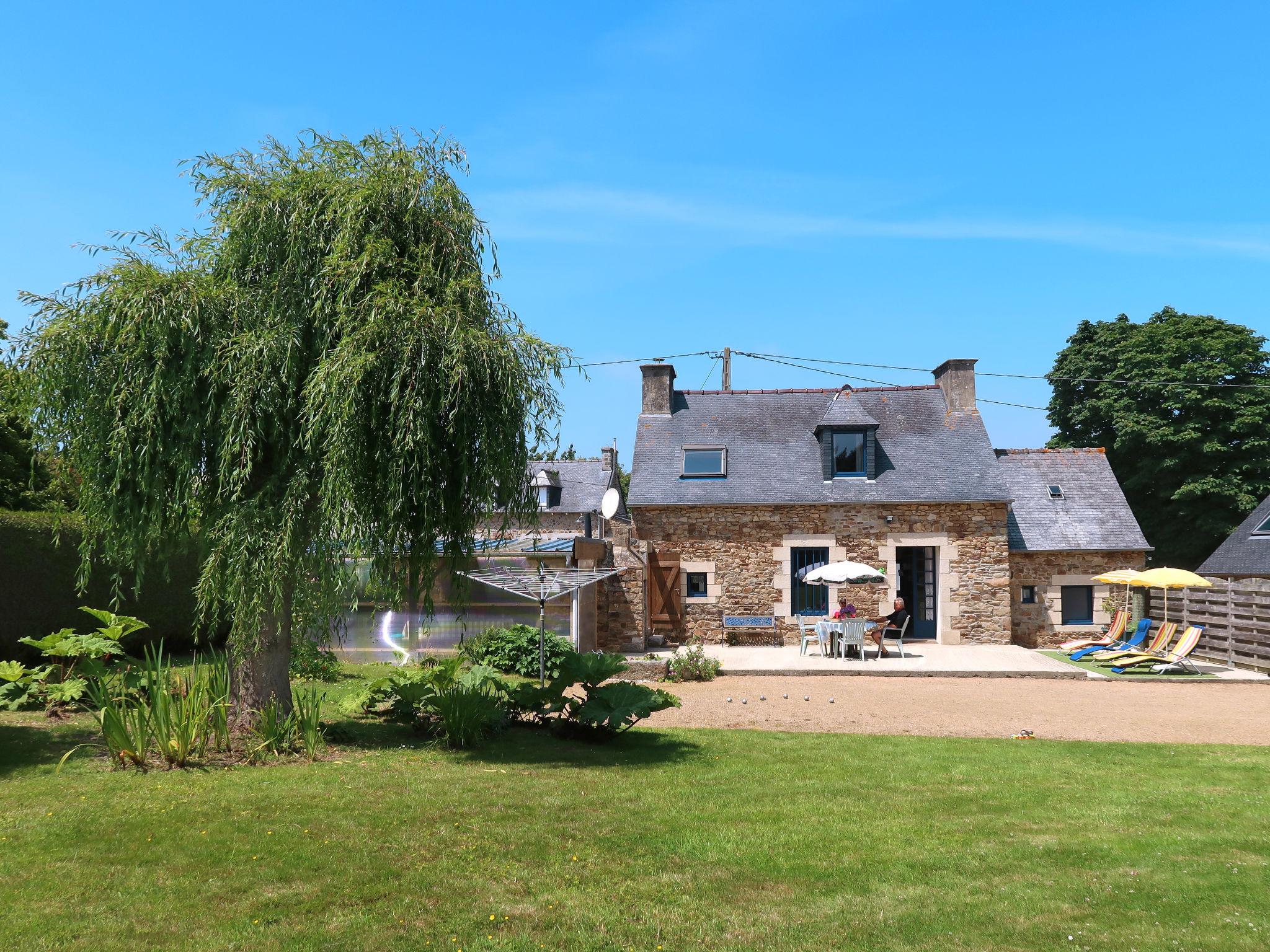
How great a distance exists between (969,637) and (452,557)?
1459 centimetres

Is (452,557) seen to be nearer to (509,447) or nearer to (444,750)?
(509,447)

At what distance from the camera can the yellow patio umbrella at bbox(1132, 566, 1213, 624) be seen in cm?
1614

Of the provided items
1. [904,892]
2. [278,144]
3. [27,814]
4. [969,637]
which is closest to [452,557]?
[27,814]

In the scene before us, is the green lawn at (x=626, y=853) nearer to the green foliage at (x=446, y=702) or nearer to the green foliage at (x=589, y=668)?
the green foliage at (x=446, y=702)

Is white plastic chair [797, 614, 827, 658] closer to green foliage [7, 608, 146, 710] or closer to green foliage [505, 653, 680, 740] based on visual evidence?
green foliage [505, 653, 680, 740]

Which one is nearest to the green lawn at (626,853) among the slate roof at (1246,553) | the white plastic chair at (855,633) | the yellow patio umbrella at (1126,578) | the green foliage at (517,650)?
the green foliage at (517,650)

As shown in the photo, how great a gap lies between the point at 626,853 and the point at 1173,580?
47.0ft

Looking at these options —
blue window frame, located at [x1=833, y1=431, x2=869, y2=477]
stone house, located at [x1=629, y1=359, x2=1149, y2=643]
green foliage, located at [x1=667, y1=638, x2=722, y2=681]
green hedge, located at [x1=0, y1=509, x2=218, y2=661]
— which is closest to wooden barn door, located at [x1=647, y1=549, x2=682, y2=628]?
stone house, located at [x1=629, y1=359, x2=1149, y2=643]

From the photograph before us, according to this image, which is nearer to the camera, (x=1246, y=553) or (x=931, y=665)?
(x=931, y=665)

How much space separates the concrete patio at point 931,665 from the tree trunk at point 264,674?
8312mm

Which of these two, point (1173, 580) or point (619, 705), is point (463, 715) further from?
point (1173, 580)

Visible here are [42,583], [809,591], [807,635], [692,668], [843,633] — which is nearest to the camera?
[42,583]

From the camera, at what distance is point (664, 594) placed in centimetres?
1986

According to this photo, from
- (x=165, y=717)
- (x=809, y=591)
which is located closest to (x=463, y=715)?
(x=165, y=717)
